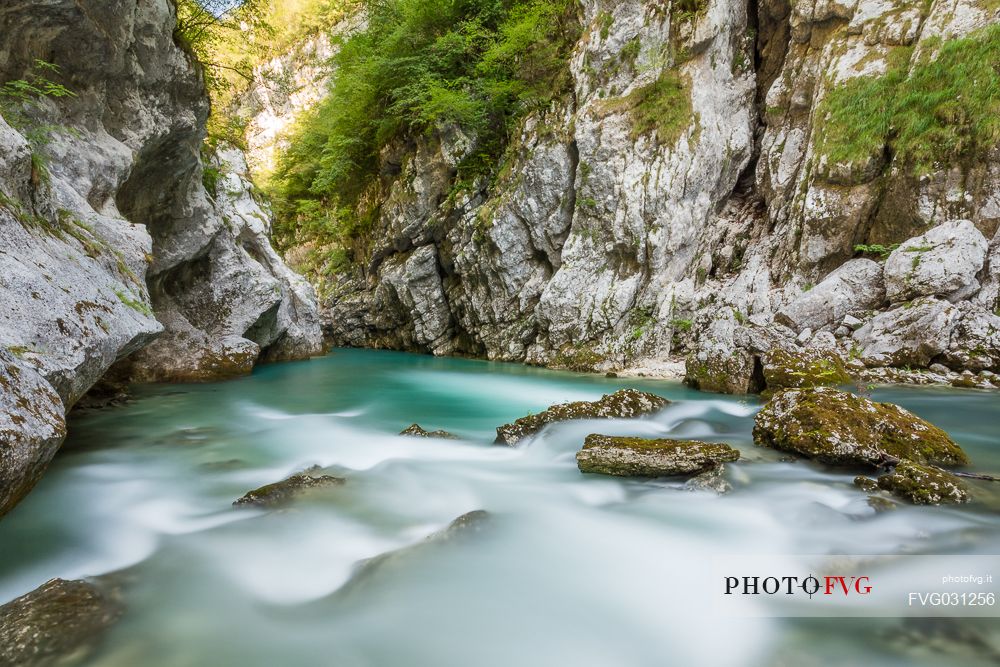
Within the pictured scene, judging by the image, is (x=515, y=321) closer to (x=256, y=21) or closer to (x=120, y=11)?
(x=256, y=21)

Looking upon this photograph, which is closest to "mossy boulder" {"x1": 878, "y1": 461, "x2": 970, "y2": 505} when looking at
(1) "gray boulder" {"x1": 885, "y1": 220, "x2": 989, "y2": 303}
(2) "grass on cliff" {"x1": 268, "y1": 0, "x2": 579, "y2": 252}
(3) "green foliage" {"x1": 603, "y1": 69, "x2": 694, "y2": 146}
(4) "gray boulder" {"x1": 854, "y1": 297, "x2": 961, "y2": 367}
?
(4) "gray boulder" {"x1": 854, "y1": 297, "x2": 961, "y2": 367}

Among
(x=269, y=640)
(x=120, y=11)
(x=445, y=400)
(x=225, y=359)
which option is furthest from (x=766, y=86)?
(x=269, y=640)

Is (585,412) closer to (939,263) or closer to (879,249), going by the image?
(939,263)

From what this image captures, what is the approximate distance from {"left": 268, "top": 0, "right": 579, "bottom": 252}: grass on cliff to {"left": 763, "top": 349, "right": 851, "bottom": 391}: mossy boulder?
10.7 metres

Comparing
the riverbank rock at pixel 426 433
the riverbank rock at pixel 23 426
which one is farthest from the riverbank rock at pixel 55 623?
the riverbank rock at pixel 426 433

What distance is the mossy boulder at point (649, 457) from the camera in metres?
4.44

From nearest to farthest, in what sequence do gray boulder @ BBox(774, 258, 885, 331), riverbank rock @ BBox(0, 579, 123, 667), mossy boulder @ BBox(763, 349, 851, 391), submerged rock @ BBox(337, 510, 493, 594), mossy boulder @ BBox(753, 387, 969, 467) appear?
riverbank rock @ BBox(0, 579, 123, 667)
submerged rock @ BBox(337, 510, 493, 594)
mossy boulder @ BBox(753, 387, 969, 467)
mossy boulder @ BBox(763, 349, 851, 391)
gray boulder @ BBox(774, 258, 885, 331)

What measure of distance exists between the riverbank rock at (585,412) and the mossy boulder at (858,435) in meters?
2.05

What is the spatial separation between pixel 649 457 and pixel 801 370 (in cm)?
517

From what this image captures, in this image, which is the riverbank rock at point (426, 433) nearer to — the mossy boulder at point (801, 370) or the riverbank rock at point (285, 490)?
the riverbank rock at point (285, 490)

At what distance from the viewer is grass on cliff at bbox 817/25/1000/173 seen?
10492 mm

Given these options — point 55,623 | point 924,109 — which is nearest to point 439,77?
point 924,109

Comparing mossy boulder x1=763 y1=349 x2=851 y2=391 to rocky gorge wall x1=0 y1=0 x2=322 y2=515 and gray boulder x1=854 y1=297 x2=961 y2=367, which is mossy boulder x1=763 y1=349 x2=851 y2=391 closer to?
gray boulder x1=854 y1=297 x2=961 y2=367

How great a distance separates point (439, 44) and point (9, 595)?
17.8m
